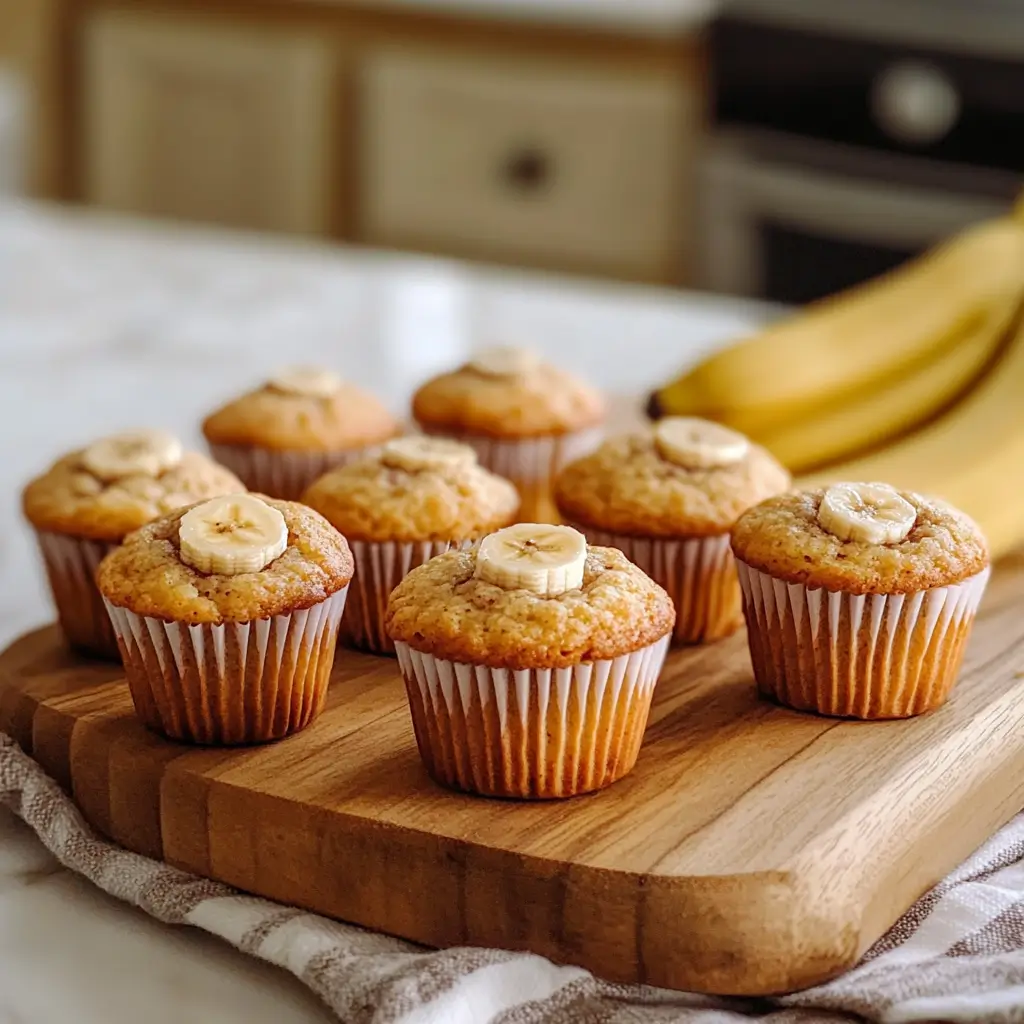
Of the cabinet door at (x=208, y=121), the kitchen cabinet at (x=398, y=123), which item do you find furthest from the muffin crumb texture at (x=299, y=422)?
the cabinet door at (x=208, y=121)

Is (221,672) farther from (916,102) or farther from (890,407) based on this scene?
(916,102)

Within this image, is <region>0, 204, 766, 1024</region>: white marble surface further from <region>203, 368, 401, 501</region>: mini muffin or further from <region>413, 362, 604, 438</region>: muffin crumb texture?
<region>413, 362, 604, 438</region>: muffin crumb texture

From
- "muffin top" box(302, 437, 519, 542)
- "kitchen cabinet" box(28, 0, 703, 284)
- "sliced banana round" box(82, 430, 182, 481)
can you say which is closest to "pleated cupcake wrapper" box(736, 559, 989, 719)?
"muffin top" box(302, 437, 519, 542)

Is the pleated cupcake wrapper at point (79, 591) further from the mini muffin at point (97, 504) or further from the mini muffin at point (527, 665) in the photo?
the mini muffin at point (527, 665)

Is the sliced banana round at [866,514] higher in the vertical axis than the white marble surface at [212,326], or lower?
higher

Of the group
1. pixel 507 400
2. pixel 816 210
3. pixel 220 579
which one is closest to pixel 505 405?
pixel 507 400

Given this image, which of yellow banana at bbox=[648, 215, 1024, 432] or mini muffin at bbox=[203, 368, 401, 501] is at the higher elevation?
yellow banana at bbox=[648, 215, 1024, 432]
